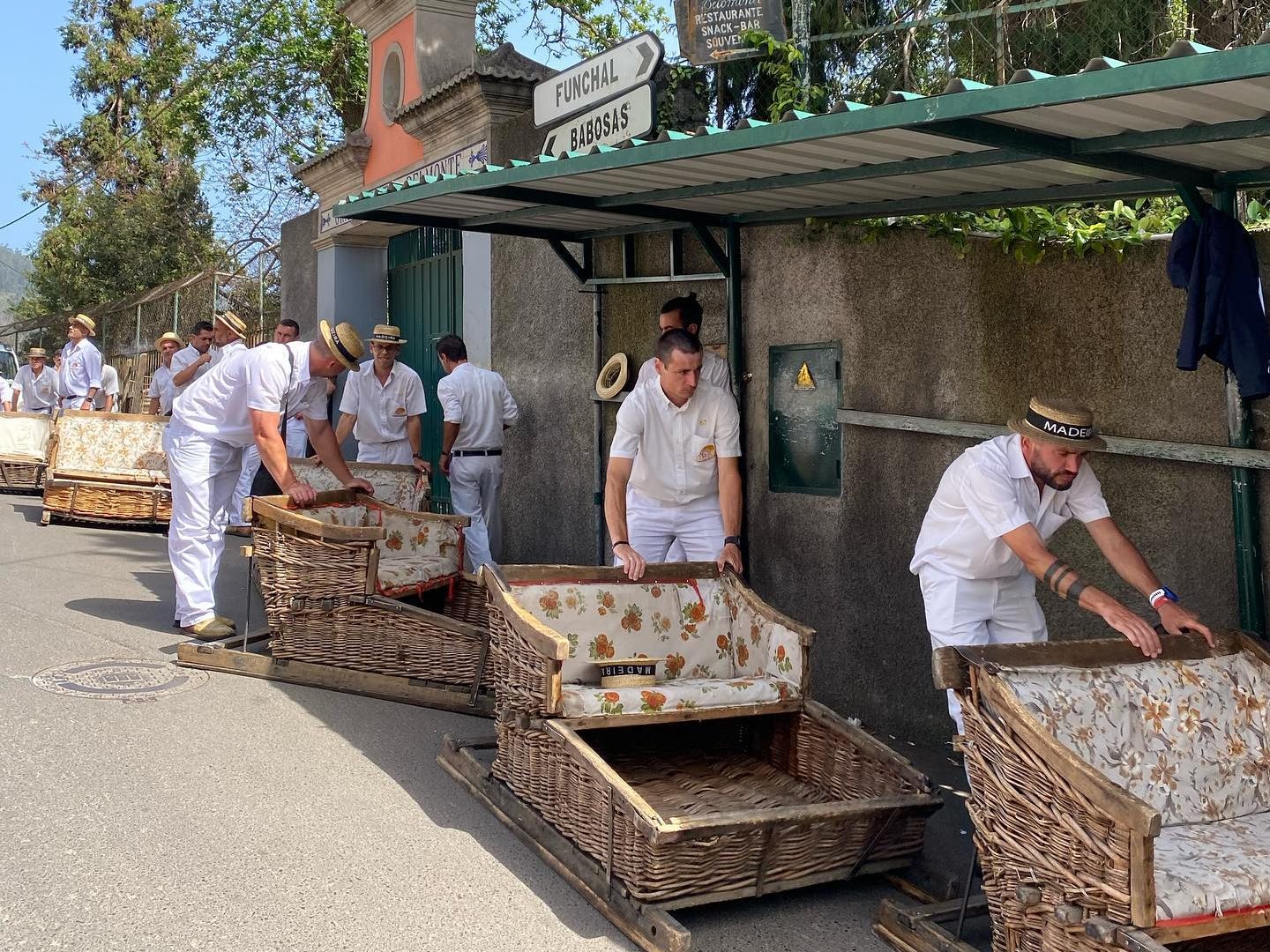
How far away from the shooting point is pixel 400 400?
979cm

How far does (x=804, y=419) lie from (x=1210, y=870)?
3720mm

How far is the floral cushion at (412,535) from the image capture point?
7.45 metres

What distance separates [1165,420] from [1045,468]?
104cm

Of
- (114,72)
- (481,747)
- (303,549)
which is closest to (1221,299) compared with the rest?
(481,747)

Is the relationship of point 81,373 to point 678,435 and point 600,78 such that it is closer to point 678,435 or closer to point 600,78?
point 600,78

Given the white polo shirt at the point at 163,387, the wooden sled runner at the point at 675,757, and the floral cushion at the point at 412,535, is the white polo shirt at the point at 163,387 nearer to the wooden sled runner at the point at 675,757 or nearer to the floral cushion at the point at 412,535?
the floral cushion at the point at 412,535

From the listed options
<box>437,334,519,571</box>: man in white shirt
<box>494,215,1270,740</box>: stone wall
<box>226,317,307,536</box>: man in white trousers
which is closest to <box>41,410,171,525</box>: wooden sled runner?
<box>226,317,307,536</box>: man in white trousers

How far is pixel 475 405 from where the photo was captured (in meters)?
9.24

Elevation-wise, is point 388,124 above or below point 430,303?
above

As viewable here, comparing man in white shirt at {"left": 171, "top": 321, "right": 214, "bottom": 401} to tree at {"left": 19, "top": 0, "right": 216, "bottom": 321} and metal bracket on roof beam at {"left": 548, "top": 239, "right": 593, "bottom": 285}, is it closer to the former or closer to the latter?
metal bracket on roof beam at {"left": 548, "top": 239, "right": 593, "bottom": 285}

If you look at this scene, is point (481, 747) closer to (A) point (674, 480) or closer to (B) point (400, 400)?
(A) point (674, 480)

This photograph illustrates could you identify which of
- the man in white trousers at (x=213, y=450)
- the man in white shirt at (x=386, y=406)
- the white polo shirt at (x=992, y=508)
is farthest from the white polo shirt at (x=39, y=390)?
the white polo shirt at (x=992, y=508)

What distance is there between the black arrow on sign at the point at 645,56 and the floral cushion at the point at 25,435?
11.7 metres

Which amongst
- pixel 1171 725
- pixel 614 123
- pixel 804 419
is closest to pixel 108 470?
pixel 614 123
